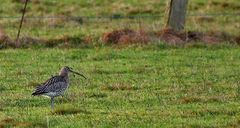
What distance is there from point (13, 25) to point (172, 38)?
25.4ft

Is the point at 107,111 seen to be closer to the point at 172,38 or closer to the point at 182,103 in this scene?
the point at 182,103

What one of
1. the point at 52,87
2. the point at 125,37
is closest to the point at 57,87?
the point at 52,87

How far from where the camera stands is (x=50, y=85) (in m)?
16.2

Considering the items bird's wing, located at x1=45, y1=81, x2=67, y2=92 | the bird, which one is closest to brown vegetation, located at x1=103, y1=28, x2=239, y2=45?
the bird

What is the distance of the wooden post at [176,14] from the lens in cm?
3109

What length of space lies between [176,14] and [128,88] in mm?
12113

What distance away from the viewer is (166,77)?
70.3ft

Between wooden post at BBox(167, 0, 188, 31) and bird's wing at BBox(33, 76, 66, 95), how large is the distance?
14.6 meters

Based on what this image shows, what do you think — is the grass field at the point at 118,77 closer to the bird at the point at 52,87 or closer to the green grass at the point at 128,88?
the green grass at the point at 128,88

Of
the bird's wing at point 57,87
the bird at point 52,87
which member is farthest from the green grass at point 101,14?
the bird's wing at point 57,87

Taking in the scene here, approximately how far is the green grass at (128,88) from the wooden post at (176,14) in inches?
149

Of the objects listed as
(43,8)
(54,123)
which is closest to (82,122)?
(54,123)

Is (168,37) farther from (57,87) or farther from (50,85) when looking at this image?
(50,85)

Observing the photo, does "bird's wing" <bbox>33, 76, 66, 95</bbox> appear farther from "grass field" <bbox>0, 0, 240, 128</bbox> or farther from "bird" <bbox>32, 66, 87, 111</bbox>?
"grass field" <bbox>0, 0, 240, 128</bbox>
